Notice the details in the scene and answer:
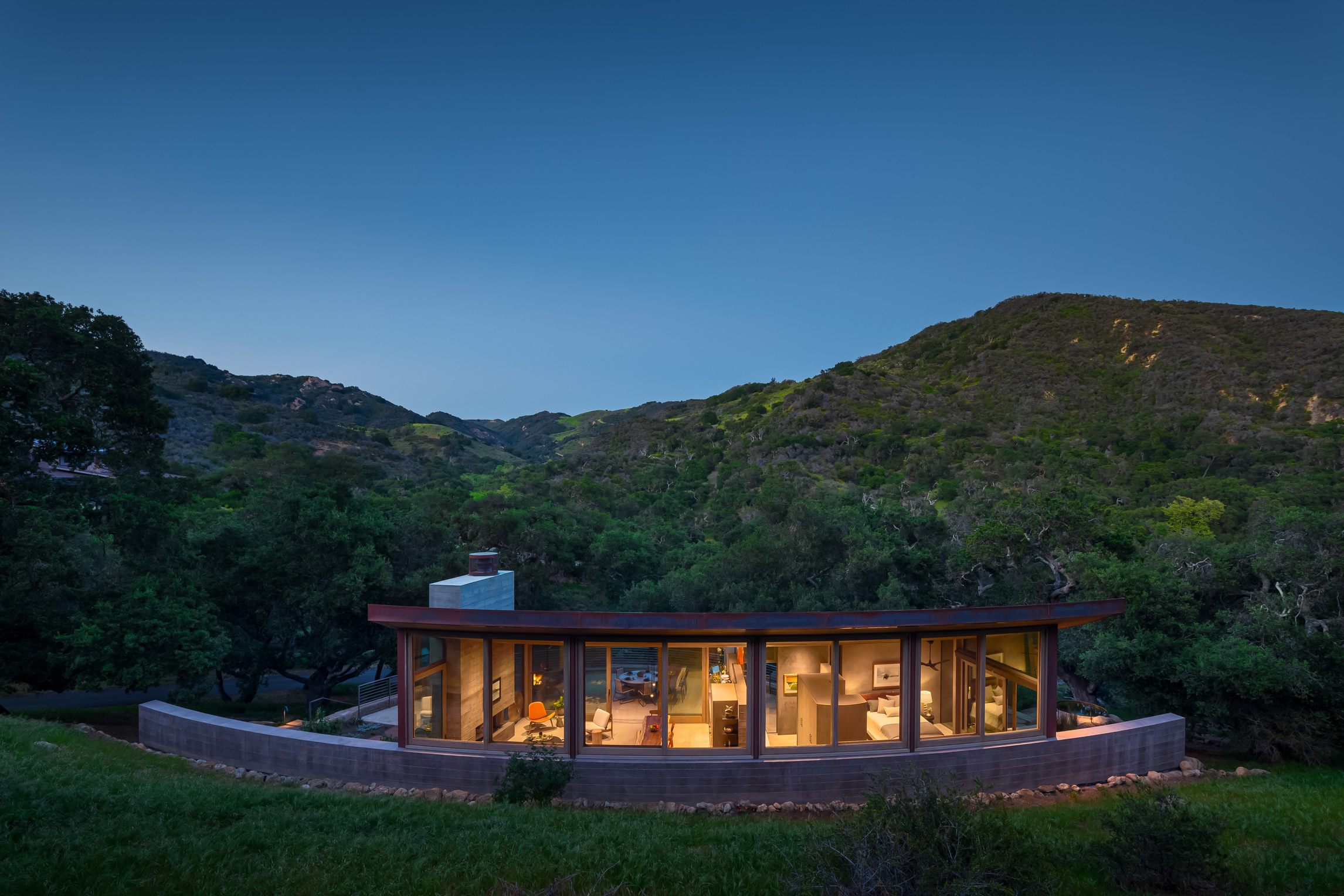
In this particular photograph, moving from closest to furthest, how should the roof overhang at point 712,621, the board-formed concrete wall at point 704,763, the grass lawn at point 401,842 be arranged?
the grass lawn at point 401,842 → the roof overhang at point 712,621 → the board-formed concrete wall at point 704,763

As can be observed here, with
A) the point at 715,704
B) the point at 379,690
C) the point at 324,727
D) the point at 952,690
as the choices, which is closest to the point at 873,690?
the point at 952,690

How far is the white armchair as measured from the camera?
959 centimetres

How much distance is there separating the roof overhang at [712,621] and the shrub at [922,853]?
4.19 m

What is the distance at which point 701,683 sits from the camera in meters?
9.61

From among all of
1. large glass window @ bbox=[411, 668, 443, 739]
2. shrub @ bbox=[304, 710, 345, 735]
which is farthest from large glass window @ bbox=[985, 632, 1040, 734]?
shrub @ bbox=[304, 710, 345, 735]

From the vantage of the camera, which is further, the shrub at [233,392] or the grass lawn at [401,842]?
the shrub at [233,392]

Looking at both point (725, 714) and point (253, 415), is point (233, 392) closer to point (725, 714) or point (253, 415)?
point (253, 415)

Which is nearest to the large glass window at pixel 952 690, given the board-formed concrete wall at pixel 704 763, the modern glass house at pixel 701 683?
the modern glass house at pixel 701 683

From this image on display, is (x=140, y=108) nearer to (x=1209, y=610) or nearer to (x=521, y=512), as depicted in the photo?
(x=521, y=512)

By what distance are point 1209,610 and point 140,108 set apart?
40089 millimetres

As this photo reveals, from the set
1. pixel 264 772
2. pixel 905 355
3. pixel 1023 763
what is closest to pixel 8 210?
pixel 264 772

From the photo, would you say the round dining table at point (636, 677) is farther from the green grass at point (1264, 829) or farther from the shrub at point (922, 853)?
the green grass at point (1264, 829)

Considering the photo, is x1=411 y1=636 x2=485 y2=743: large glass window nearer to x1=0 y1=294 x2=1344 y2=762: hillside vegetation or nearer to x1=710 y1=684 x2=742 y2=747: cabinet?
x1=710 y1=684 x2=742 y2=747: cabinet

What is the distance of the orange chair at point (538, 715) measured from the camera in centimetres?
973
